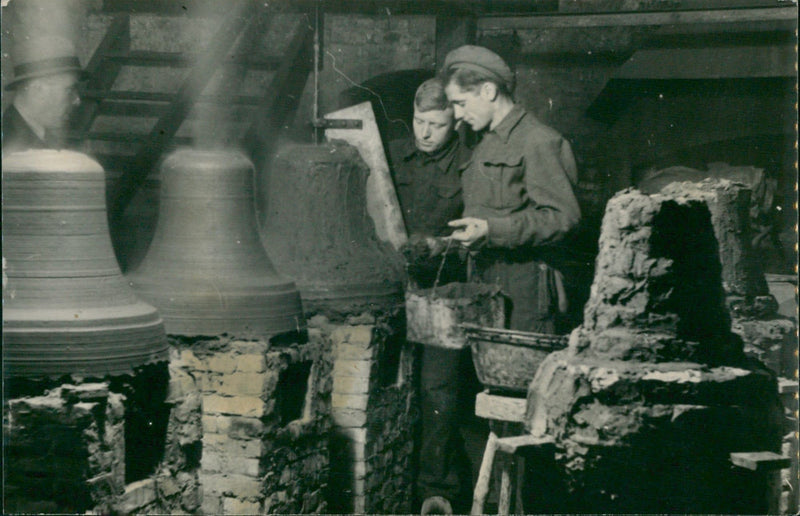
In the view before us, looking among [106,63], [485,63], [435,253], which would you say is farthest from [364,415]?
[106,63]

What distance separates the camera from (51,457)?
11.5 feet

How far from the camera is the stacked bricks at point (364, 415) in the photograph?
5.56 metres

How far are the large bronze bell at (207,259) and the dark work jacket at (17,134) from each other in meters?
0.73

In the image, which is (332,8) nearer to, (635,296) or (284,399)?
(284,399)

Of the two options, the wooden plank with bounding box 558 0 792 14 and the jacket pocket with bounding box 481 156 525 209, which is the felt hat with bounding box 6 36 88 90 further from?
the wooden plank with bounding box 558 0 792 14

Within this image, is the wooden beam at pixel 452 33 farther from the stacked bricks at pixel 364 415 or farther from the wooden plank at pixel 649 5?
the stacked bricks at pixel 364 415

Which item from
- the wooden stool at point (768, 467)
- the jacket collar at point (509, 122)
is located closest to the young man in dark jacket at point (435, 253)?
the jacket collar at point (509, 122)

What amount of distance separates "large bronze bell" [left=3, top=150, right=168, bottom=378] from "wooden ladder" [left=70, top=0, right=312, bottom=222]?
Answer: 0.91 m

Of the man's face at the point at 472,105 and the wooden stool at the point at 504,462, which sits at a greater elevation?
the man's face at the point at 472,105

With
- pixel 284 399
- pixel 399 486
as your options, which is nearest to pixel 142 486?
pixel 284 399

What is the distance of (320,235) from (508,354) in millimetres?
1561

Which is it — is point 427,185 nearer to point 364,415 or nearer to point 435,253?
point 435,253

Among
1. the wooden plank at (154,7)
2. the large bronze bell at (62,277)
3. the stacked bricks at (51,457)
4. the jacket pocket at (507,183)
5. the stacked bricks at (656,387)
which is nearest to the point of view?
the stacked bricks at (656,387)

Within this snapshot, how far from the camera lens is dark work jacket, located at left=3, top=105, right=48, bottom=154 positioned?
400cm
